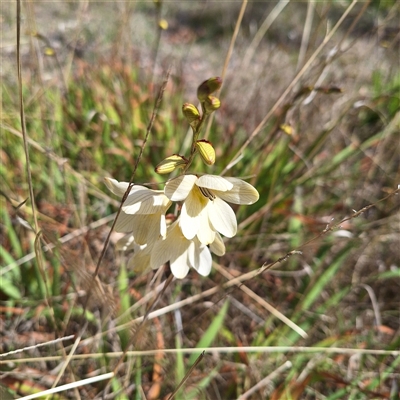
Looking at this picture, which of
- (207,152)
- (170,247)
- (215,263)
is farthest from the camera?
(215,263)

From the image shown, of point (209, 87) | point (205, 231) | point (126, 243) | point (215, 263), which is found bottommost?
point (215, 263)

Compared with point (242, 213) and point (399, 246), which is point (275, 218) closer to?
point (242, 213)

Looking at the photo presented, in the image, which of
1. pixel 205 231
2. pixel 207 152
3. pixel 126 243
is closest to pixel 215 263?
pixel 126 243

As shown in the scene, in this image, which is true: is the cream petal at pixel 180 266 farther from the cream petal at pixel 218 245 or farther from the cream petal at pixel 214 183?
the cream petal at pixel 214 183

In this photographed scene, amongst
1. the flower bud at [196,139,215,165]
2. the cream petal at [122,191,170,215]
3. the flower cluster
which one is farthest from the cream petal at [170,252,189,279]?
the flower bud at [196,139,215,165]

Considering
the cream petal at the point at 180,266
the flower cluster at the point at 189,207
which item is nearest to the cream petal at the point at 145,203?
the flower cluster at the point at 189,207

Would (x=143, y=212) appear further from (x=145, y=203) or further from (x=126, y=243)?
(x=126, y=243)

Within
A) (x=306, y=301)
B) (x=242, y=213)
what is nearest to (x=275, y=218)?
(x=242, y=213)
